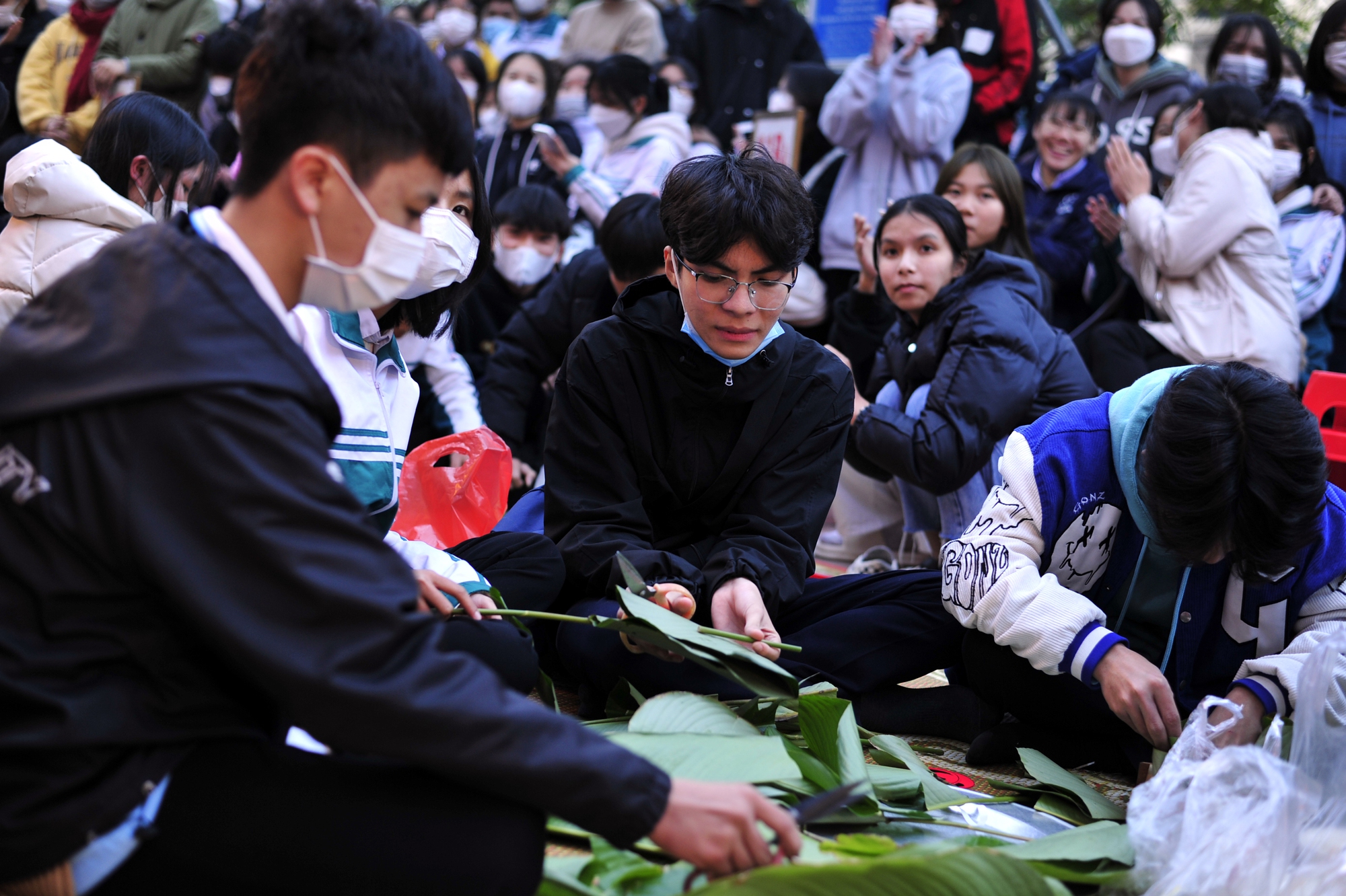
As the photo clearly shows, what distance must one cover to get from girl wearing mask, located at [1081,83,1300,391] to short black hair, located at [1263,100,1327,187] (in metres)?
0.40

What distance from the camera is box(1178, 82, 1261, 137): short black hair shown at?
4.49 m

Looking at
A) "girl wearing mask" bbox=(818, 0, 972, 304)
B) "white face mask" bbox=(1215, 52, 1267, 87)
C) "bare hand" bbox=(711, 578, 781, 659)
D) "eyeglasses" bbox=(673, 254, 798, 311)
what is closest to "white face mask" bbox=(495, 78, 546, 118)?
"girl wearing mask" bbox=(818, 0, 972, 304)

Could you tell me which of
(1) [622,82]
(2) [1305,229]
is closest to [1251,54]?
(2) [1305,229]

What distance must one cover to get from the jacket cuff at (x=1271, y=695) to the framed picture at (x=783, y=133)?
12.0 ft

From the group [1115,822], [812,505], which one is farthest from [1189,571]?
[812,505]

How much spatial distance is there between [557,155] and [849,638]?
337 centimetres

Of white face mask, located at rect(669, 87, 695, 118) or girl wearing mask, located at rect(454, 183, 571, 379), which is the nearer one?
girl wearing mask, located at rect(454, 183, 571, 379)

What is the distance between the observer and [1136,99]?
5.54 m

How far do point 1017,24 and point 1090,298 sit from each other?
1.56 metres

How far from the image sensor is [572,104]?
6684mm

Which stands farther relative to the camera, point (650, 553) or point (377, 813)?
point (650, 553)

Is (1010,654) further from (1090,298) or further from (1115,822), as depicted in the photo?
(1090,298)

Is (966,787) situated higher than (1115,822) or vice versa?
(1115,822)

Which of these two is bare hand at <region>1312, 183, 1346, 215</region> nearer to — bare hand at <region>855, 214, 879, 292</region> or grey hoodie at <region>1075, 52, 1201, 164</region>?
grey hoodie at <region>1075, 52, 1201, 164</region>
